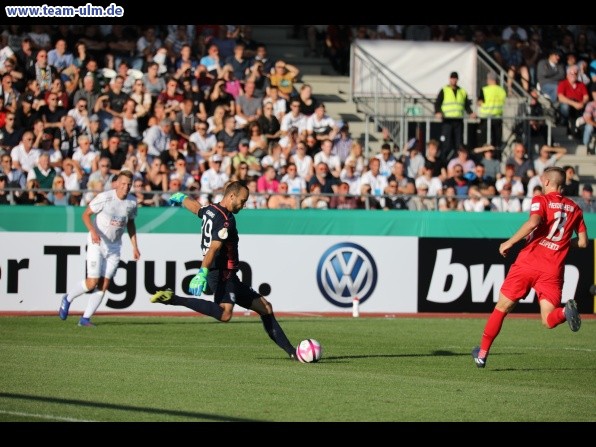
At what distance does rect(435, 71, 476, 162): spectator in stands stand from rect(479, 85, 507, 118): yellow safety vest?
1052 mm

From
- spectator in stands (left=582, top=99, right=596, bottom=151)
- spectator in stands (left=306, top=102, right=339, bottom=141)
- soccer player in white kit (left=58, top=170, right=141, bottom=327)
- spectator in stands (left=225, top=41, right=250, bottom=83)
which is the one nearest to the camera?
soccer player in white kit (left=58, top=170, right=141, bottom=327)

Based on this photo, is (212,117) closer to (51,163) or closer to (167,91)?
(167,91)

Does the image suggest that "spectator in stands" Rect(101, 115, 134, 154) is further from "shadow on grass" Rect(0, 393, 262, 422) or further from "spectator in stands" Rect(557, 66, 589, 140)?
"shadow on grass" Rect(0, 393, 262, 422)

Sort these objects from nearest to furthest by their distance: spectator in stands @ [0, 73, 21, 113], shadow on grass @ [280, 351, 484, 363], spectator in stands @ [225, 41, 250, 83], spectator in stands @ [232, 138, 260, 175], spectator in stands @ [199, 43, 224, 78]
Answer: shadow on grass @ [280, 351, 484, 363] → spectator in stands @ [232, 138, 260, 175] → spectator in stands @ [0, 73, 21, 113] → spectator in stands @ [199, 43, 224, 78] → spectator in stands @ [225, 41, 250, 83]

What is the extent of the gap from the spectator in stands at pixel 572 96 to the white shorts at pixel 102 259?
14.7 metres

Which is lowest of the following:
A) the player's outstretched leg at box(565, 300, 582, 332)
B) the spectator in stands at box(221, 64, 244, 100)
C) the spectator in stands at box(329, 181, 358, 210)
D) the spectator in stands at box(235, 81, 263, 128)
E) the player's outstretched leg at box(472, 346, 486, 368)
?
the player's outstretched leg at box(472, 346, 486, 368)

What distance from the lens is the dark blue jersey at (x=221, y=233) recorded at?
42.2ft

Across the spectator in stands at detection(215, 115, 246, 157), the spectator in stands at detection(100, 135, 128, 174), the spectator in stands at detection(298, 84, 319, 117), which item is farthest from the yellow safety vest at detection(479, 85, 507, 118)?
the spectator in stands at detection(100, 135, 128, 174)

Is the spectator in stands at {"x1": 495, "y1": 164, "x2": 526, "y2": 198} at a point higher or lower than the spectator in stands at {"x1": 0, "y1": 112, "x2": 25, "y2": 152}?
lower

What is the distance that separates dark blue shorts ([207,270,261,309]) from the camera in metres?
13.1

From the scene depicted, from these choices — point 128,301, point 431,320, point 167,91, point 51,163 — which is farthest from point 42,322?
point 167,91

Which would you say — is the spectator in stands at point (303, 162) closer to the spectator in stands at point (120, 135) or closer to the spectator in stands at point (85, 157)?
the spectator in stands at point (120, 135)

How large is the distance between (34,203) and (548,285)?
448 inches

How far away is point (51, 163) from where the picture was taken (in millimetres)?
22875
